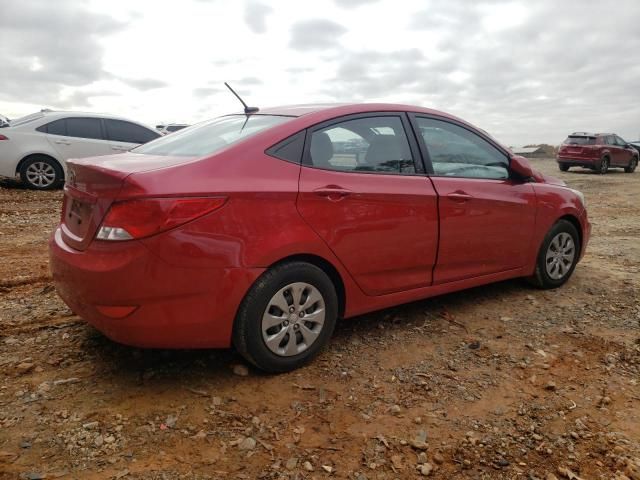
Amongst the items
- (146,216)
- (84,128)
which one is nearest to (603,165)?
(84,128)

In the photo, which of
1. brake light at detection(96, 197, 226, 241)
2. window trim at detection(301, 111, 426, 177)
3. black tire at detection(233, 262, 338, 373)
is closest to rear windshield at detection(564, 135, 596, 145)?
window trim at detection(301, 111, 426, 177)

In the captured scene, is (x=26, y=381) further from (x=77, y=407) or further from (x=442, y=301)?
(x=442, y=301)

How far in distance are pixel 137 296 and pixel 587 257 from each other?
521cm

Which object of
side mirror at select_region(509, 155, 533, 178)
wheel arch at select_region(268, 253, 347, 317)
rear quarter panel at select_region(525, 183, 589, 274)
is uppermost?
side mirror at select_region(509, 155, 533, 178)

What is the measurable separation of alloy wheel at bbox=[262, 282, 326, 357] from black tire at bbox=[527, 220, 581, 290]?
2.37 meters

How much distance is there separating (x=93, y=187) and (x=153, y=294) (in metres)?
0.66

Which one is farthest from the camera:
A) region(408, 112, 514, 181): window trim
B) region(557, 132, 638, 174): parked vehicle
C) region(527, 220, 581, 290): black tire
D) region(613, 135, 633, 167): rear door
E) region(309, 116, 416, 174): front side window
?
region(613, 135, 633, 167): rear door

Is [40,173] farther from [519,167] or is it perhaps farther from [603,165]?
[603,165]

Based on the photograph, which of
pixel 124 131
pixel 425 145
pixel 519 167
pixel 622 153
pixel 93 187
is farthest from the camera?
pixel 622 153

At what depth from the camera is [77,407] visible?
2666mm

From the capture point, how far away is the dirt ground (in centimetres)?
233

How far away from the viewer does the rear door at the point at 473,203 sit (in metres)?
3.72

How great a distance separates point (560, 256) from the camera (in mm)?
4695

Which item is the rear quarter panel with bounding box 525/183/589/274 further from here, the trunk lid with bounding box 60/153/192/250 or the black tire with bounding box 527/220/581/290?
the trunk lid with bounding box 60/153/192/250
